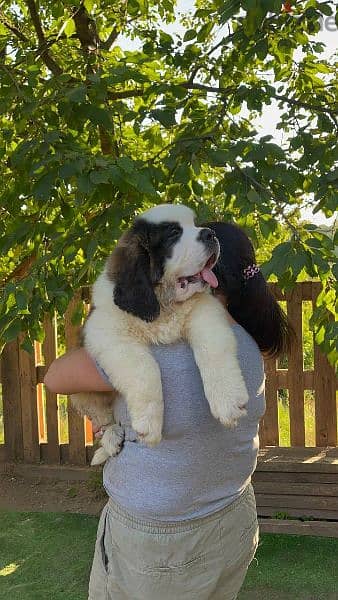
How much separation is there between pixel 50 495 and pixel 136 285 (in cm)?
418

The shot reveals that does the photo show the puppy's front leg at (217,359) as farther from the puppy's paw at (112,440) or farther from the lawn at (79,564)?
the lawn at (79,564)

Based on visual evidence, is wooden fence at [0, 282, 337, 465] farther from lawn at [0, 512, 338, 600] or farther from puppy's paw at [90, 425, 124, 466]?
puppy's paw at [90, 425, 124, 466]

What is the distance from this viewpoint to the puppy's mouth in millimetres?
2277

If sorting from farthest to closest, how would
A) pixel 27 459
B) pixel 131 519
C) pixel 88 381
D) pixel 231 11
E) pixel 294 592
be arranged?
pixel 27 459, pixel 294 592, pixel 231 11, pixel 88 381, pixel 131 519

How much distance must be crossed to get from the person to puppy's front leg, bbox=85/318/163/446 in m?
0.03

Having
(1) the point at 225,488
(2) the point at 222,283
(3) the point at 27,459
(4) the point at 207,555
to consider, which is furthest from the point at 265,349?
(3) the point at 27,459

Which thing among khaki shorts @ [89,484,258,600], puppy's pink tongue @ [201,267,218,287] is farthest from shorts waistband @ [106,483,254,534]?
puppy's pink tongue @ [201,267,218,287]

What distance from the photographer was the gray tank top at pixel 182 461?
1961 millimetres

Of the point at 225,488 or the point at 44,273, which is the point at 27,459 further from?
the point at 225,488

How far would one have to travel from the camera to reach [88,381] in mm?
2146

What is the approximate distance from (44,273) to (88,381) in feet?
5.00

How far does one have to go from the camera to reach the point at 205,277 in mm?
2340

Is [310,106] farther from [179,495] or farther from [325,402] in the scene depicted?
[179,495]

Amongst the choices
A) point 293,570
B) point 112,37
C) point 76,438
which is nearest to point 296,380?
point 293,570
